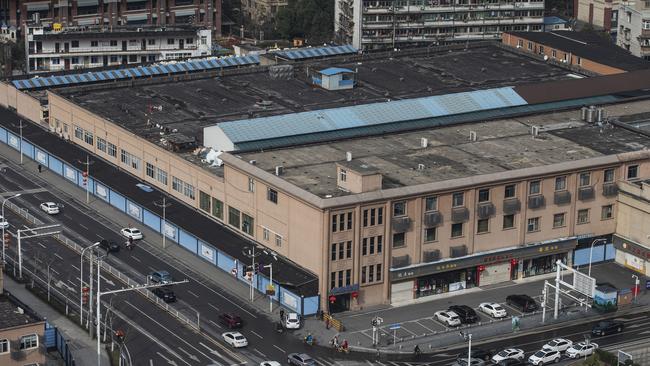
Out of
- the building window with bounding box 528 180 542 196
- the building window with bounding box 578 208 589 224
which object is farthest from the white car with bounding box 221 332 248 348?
the building window with bounding box 578 208 589 224

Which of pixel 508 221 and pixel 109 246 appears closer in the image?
pixel 508 221

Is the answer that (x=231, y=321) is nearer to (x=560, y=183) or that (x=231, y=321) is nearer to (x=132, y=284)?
(x=132, y=284)

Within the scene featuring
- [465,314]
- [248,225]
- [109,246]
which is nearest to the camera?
[465,314]

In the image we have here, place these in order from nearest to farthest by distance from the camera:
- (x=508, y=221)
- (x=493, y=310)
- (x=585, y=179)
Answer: (x=493, y=310), (x=508, y=221), (x=585, y=179)

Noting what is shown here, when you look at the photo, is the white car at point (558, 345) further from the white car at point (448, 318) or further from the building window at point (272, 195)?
the building window at point (272, 195)

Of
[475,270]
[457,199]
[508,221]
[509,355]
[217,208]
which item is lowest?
[509,355]

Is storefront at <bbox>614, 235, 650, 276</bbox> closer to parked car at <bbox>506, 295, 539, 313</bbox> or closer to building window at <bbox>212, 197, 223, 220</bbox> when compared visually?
parked car at <bbox>506, 295, 539, 313</bbox>

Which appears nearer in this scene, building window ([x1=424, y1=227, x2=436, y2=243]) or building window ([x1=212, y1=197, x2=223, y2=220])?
building window ([x1=424, y1=227, x2=436, y2=243])

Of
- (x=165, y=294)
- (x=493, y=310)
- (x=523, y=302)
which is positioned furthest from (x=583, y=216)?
(x=165, y=294)
